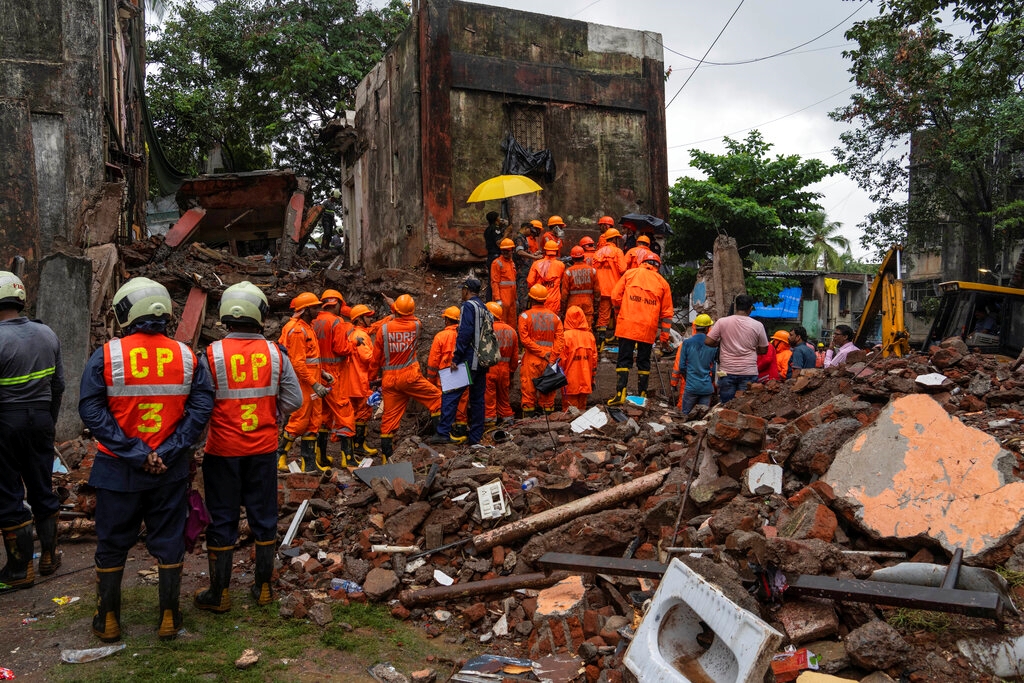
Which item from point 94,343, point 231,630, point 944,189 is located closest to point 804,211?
point 944,189

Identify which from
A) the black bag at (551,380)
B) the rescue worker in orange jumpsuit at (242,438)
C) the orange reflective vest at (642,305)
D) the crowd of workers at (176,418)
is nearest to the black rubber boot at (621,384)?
the orange reflective vest at (642,305)

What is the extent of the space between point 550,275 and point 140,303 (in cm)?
728

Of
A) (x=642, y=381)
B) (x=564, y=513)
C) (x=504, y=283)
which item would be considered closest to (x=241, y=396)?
(x=564, y=513)

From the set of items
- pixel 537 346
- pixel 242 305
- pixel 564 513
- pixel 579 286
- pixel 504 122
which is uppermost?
pixel 504 122

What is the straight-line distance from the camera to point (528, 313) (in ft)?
33.3

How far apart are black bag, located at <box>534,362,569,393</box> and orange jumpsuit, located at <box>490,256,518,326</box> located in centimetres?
192

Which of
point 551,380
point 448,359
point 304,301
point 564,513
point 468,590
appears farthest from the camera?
point 551,380

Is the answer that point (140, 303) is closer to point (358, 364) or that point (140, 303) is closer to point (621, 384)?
point (358, 364)

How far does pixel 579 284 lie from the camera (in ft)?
38.0

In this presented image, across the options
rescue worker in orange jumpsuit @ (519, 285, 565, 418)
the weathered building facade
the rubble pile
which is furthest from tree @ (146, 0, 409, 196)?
the rubble pile

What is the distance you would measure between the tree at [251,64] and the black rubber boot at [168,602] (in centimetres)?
2004

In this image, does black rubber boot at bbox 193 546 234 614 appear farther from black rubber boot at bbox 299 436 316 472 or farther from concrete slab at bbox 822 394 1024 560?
concrete slab at bbox 822 394 1024 560

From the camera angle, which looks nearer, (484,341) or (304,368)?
(304,368)

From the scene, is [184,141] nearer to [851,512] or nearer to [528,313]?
[528,313]
